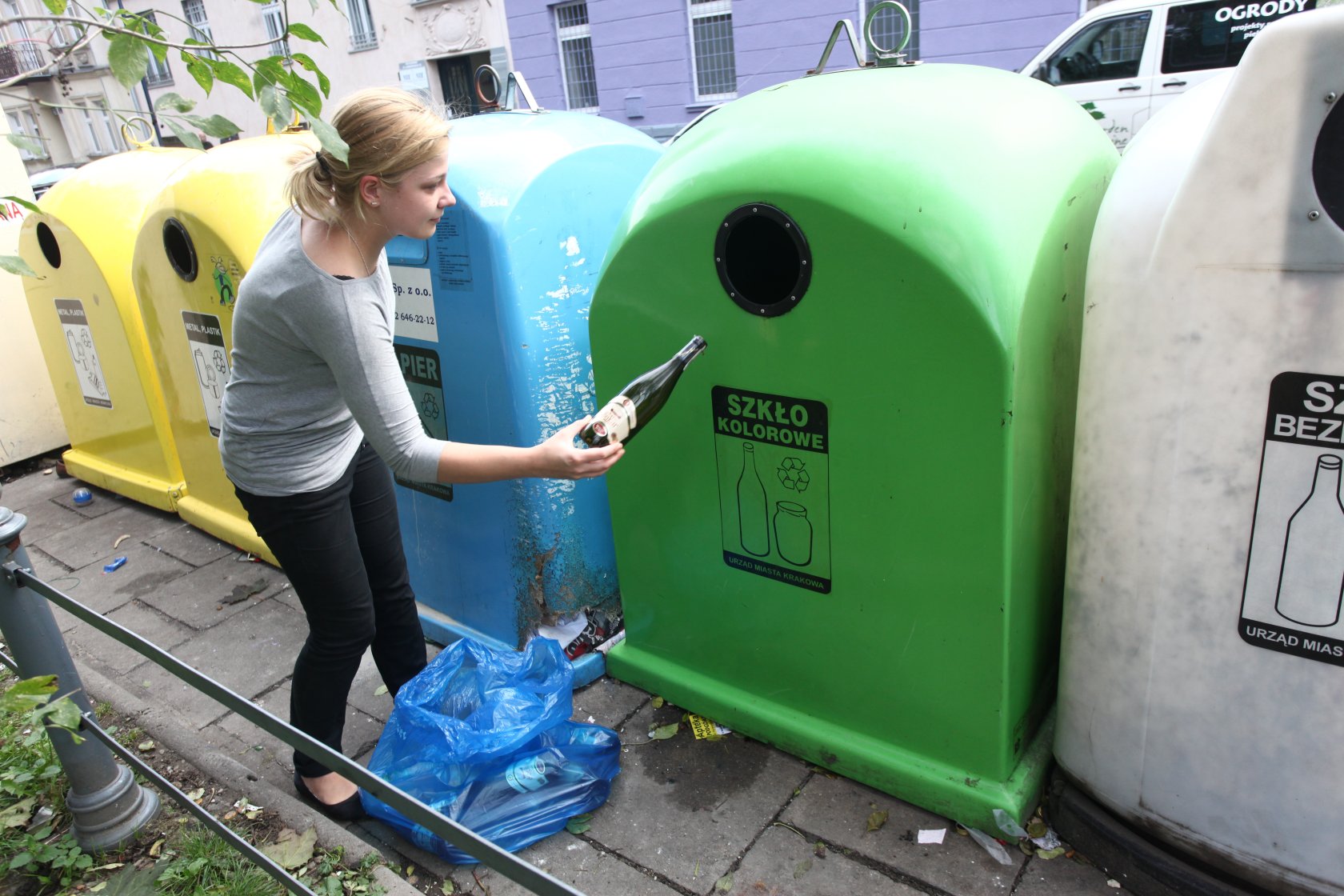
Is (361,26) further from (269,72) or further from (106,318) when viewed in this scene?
(269,72)

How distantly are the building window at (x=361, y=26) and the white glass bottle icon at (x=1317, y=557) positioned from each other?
697 inches

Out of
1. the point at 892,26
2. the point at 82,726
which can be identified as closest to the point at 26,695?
the point at 82,726

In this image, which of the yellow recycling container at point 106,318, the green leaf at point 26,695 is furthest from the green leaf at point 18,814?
the yellow recycling container at point 106,318

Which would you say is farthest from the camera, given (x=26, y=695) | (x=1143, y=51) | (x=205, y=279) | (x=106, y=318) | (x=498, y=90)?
(x=1143, y=51)

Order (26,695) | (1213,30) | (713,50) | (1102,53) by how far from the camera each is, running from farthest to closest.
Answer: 1. (713,50)
2. (1102,53)
3. (1213,30)
4. (26,695)

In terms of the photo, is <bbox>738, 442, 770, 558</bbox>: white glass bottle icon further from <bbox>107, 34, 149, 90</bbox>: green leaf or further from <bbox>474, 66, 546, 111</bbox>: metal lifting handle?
<bbox>474, 66, 546, 111</bbox>: metal lifting handle

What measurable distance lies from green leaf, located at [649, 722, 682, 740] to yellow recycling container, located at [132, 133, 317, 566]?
5.03ft

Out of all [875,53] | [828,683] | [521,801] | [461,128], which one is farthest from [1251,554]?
[461,128]

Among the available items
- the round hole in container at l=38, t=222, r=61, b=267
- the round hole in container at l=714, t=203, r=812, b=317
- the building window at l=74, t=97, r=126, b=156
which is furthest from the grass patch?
the building window at l=74, t=97, r=126, b=156

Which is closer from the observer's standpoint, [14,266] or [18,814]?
[14,266]

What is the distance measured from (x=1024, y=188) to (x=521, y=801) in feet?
5.26

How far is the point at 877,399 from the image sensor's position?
5.68 ft

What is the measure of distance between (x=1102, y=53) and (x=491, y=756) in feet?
24.5

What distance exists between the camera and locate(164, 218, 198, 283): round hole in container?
10.3 ft
